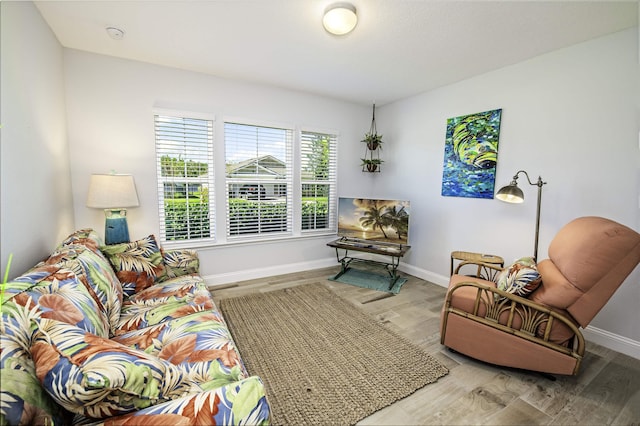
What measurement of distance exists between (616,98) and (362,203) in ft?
8.38

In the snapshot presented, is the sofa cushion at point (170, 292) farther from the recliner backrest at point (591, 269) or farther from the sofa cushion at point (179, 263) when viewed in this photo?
the recliner backrest at point (591, 269)

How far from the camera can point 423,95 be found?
3.72m

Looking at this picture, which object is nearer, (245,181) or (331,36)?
(331,36)

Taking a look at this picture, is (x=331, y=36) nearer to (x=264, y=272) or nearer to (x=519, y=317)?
(x=519, y=317)

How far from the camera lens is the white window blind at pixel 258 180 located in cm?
349

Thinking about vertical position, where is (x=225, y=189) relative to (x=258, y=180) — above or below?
below

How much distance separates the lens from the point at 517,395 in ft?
5.72

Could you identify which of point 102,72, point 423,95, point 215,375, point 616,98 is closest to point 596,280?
point 616,98

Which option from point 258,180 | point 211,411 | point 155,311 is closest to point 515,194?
point 211,411

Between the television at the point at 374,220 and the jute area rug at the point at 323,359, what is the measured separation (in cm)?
109

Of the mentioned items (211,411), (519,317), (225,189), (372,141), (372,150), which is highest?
(372,141)

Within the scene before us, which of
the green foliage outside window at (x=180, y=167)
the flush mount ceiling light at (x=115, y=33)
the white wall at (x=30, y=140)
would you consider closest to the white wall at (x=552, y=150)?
the green foliage outside window at (x=180, y=167)

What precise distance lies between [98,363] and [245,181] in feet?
9.52

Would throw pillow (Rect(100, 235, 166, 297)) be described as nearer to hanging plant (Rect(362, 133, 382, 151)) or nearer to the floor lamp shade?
the floor lamp shade
